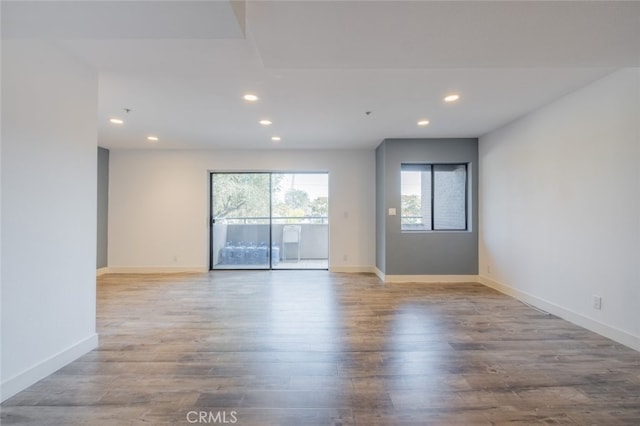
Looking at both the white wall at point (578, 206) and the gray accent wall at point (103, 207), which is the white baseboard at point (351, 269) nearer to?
the white wall at point (578, 206)

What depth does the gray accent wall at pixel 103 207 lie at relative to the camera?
5625 millimetres

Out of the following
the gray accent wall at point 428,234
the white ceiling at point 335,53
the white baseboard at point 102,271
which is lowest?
the white baseboard at point 102,271

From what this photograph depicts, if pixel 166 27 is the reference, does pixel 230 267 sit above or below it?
below

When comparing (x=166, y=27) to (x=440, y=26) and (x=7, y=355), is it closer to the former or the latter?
(x=440, y=26)

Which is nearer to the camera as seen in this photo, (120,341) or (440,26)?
(440,26)

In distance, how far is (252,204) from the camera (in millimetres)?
6094

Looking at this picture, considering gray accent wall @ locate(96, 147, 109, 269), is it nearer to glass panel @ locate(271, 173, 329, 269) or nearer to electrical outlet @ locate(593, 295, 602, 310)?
glass panel @ locate(271, 173, 329, 269)

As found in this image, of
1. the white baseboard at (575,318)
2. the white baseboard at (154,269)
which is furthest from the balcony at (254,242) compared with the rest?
the white baseboard at (575,318)

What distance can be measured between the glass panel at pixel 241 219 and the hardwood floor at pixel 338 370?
2.45 metres

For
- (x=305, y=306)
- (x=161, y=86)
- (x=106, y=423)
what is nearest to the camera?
(x=106, y=423)

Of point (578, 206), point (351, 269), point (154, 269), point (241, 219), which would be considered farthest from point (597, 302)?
point (154, 269)

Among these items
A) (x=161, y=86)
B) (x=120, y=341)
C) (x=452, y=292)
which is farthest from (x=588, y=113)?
(x=120, y=341)

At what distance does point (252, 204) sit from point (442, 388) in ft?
16.0

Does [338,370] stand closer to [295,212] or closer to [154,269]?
[295,212]
